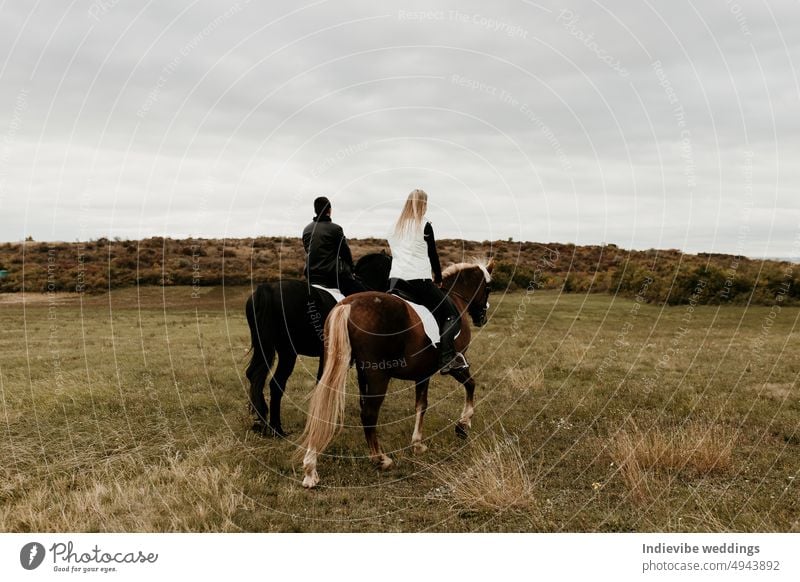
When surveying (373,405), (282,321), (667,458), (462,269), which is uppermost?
(462,269)

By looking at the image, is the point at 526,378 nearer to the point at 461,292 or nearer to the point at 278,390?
the point at 461,292

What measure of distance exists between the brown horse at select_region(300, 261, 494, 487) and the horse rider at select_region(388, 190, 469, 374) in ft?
1.02

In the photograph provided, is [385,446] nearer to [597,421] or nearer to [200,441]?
[200,441]

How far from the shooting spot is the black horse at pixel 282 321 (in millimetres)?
8680

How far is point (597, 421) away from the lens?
9477mm

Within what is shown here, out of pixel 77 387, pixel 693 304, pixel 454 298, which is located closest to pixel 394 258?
pixel 454 298

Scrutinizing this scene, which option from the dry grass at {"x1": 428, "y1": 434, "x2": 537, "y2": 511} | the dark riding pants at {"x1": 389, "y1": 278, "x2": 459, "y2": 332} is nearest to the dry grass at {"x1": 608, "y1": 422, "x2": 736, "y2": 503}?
the dry grass at {"x1": 428, "y1": 434, "x2": 537, "y2": 511}

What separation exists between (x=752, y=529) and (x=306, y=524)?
16.1 feet

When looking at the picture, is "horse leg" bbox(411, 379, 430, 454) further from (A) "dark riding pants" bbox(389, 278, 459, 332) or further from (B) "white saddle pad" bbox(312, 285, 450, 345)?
(A) "dark riding pants" bbox(389, 278, 459, 332)

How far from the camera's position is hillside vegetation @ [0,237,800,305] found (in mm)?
28656

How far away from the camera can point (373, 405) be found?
23.4 ft

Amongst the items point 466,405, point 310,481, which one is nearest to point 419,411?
point 466,405

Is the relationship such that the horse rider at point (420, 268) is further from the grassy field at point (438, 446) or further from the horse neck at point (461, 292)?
the grassy field at point (438, 446)

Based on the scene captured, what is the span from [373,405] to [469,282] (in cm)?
314
